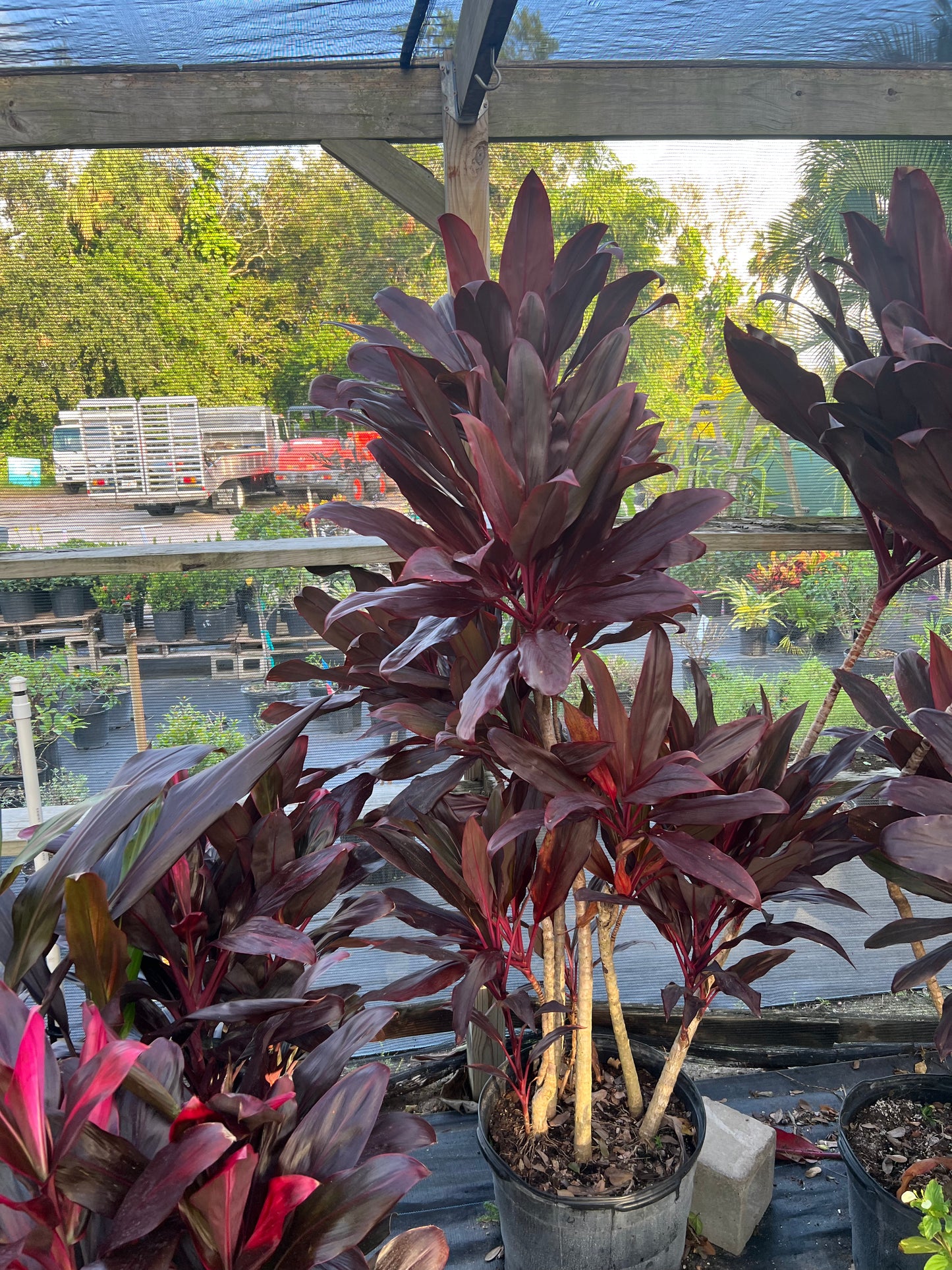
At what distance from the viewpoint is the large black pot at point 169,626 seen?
1.75 m

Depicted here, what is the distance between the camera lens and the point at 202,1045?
1.13 m

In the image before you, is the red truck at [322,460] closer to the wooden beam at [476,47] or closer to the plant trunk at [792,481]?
the wooden beam at [476,47]

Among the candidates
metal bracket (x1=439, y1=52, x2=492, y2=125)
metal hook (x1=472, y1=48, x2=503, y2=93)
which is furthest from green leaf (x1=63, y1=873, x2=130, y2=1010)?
metal bracket (x1=439, y1=52, x2=492, y2=125)

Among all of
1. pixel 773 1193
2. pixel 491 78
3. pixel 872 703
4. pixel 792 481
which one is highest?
pixel 491 78

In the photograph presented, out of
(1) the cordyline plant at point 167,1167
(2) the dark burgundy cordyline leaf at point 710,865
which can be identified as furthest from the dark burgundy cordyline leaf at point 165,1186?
(2) the dark burgundy cordyline leaf at point 710,865

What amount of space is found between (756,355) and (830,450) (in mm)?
172

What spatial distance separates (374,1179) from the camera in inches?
29.0

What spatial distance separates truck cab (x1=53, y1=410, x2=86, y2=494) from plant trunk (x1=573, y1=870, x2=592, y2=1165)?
4.16 feet

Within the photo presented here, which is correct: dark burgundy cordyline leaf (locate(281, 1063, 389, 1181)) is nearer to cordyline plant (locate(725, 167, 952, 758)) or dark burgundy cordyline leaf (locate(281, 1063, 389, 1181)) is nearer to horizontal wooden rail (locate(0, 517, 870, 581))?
cordyline plant (locate(725, 167, 952, 758))

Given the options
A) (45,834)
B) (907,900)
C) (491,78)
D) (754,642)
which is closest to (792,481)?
(754,642)

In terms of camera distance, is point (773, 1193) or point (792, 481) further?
point (792, 481)

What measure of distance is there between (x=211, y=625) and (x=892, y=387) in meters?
1.35

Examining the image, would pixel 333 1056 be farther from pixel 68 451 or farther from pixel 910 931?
pixel 68 451

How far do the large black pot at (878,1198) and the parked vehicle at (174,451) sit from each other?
156 centimetres
